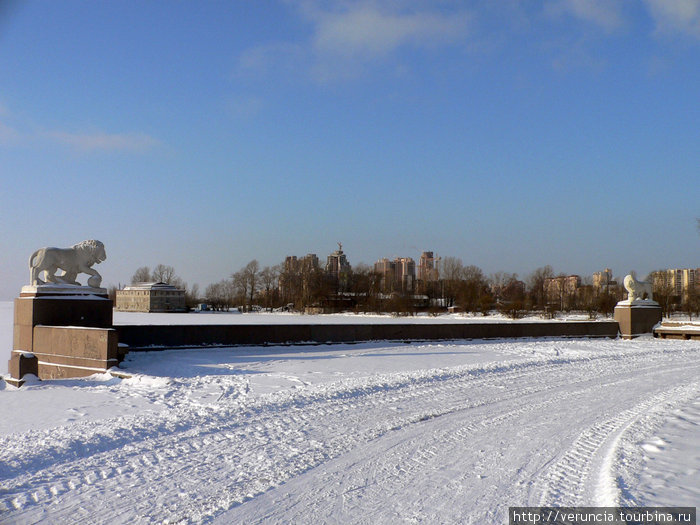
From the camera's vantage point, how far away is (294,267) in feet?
399

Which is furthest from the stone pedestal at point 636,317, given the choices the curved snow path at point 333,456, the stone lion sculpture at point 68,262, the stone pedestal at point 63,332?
the stone lion sculpture at point 68,262

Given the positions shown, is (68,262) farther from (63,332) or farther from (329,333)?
(329,333)

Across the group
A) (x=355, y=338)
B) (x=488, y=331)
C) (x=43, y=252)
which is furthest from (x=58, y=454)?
(x=488, y=331)

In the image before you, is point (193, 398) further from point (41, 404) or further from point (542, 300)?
point (542, 300)

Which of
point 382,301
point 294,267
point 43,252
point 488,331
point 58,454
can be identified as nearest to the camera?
point 58,454

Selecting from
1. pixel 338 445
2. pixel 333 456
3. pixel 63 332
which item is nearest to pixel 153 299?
pixel 63 332

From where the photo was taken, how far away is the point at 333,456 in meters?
6.24

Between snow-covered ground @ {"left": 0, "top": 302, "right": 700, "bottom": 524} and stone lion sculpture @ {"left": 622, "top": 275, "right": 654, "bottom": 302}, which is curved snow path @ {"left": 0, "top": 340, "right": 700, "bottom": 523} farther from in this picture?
stone lion sculpture @ {"left": 622, "top": 275, "right": 654, "bottom": 302}

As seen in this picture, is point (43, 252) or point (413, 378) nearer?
point (413, 378)

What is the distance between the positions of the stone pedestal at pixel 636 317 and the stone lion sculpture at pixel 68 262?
20403 millimetres

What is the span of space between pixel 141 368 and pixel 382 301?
84.0 meters

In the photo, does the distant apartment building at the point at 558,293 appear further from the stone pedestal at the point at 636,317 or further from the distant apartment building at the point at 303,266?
the stone pedestal at the point at 636,317

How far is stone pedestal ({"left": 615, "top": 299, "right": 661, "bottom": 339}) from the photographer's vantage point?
83.6 feet

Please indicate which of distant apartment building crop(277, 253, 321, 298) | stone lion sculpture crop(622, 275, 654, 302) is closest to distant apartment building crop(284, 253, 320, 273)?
distant apartment building crop(277, 253, 321, 298)
